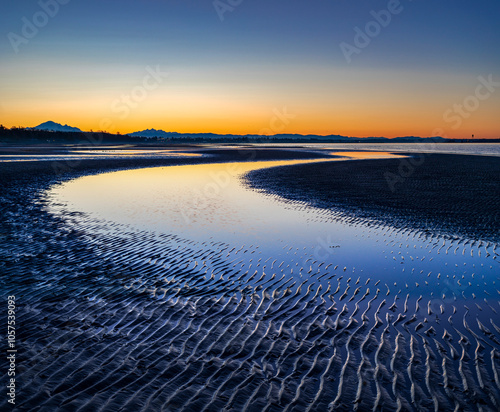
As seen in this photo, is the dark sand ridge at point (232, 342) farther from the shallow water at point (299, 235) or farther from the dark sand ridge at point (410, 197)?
the dark sand ridge at point (410, 197)

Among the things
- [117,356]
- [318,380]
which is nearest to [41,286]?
[117,356]

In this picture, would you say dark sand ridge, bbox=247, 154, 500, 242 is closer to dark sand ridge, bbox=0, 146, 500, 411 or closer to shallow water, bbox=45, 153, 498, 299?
shallow water, bbox=45, 153, 498, 299

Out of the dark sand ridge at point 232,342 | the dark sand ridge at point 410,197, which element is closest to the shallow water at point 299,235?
the dark sand ridge at point 232,342

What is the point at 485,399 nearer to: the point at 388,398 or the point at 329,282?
the point at 388,398

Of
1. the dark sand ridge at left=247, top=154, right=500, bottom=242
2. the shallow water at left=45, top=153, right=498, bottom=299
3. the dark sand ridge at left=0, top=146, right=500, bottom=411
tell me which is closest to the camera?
the dark sand ridge at left=0, top=146, right=500, bottom=411

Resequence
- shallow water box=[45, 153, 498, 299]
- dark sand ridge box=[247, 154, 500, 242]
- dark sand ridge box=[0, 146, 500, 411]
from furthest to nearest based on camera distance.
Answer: dark sand ridge box=[247, 154, 500, 242] < shallow water box=[45, 153, 498, 299] < dark sand ridge box=[0, 146, 500, 411]

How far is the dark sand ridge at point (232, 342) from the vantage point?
4.45 metres

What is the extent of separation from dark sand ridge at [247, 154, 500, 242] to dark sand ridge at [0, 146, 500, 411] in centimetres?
707

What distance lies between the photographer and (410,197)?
66.5 feet

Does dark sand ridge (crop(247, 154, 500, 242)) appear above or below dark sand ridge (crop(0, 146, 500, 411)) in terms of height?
above

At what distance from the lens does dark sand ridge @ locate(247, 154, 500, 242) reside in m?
14.2

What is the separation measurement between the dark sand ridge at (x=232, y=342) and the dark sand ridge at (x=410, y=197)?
7.07 m

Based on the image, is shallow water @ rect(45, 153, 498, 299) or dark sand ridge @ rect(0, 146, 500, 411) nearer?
dark sand ridge @ rect(0, 146, 500, 411)

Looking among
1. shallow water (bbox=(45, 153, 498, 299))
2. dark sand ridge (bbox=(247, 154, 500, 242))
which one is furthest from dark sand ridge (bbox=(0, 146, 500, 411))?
dark sand ridge (bbox=(247, 154, 500, 242))
